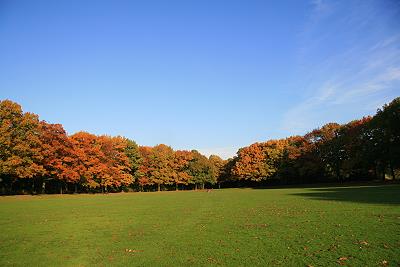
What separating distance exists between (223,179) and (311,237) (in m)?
101

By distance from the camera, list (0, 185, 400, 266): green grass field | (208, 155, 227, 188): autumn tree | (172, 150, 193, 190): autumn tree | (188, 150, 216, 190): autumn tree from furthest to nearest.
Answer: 1. (208, 155, 227, 188): autumn tree
2. (188, 150, 216, 190): autumn tree
3. (172, 150, 193, 190): autumn tree
4. (0, 185, 400, 266): green grass field

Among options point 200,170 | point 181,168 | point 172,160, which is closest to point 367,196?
point 172,160

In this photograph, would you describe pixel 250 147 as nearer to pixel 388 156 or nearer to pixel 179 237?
pixel 388 156

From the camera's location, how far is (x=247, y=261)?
33.0 ft

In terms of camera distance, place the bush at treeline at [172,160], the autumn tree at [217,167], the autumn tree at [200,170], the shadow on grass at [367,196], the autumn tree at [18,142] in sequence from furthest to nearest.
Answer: the autumn tree at [217,167] < the autumn tree at [200,170] < the bush at treeline at [172,160] < the autumn tree at [18,142] < the shadow on grass at [367,196]

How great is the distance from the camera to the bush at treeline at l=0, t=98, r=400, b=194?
59656 mm

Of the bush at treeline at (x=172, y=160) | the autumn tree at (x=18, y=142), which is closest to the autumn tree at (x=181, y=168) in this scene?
the bush at treeline at (x=172, y=160)

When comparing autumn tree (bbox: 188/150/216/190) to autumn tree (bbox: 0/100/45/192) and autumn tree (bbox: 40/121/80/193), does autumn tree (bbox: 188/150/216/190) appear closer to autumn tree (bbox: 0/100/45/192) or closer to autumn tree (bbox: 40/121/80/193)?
autumn tree (bbox: 40/121/80/193)

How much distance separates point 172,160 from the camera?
10331cm

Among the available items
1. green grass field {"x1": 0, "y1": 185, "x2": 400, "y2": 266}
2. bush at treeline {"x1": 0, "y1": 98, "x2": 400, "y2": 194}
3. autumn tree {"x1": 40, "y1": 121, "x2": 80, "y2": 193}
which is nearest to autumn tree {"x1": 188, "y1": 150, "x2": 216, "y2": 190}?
bush at treeline {"x1": 0, "y1": 98, "x2": 400, "y2": 194}

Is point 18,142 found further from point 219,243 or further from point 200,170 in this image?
point 200,170

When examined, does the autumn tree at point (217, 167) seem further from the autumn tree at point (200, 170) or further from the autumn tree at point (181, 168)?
the autumn tree at point (181, 168)

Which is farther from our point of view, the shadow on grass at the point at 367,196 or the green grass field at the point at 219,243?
the shadow on grass at the point at 367,196

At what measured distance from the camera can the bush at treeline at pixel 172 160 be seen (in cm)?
5966
